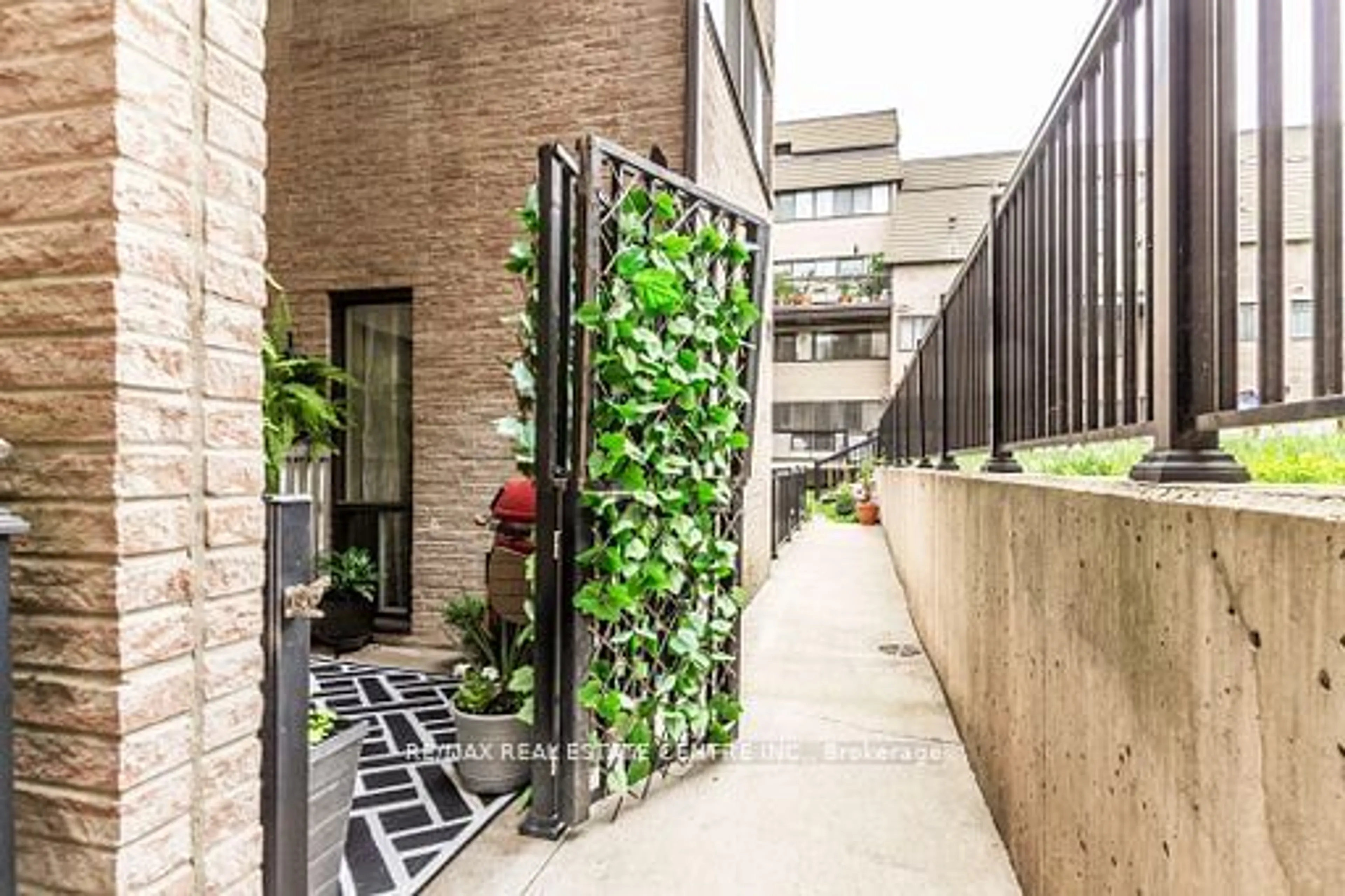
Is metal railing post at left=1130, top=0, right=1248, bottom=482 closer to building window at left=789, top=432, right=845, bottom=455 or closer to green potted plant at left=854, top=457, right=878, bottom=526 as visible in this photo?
green potted plant at left=854, top=457, right=878, bottom=526

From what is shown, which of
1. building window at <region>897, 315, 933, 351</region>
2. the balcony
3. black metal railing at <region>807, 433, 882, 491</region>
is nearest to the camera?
black metal railing at <region>807, 433, 882, 491</region>

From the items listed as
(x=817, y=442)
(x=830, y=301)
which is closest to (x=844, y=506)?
(x=817, y=442)

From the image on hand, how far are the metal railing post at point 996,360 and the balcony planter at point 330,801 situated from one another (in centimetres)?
210

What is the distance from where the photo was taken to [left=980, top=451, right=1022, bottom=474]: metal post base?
2421 mm

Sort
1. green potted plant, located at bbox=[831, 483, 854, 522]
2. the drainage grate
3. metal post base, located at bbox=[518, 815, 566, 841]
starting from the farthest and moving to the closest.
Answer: green potted plant, located at bbox=[831, 483, 854, 522] < the drainage grate < metal post base, located at bbox=[518, 815, 566, 841]

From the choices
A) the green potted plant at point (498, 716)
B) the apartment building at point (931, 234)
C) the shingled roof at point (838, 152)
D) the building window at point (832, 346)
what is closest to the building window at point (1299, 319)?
the green potted plant at point (498, 716)

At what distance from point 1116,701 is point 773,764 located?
5.50 ft

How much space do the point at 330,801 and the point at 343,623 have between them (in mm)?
2902

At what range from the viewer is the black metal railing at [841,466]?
13609 mm

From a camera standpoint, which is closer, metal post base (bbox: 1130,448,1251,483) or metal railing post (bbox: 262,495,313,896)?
metal post base (bbox: 1130,448,1251,483)

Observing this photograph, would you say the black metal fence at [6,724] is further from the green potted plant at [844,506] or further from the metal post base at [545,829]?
the green potted plant at [844,506]

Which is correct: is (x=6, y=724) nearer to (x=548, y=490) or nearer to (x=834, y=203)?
(x=548, y=490)

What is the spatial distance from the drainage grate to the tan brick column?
12.0ft

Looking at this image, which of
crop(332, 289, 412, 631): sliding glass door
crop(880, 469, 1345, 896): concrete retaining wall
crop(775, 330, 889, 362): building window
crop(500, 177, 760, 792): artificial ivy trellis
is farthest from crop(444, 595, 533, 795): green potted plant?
crop(775, 330, 889, 362): building window
